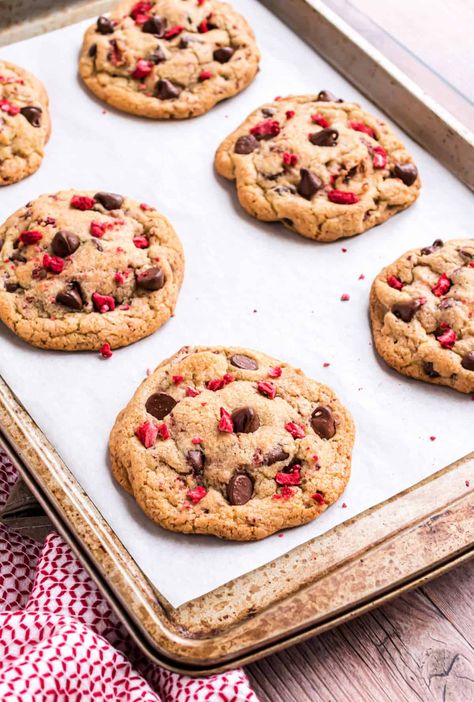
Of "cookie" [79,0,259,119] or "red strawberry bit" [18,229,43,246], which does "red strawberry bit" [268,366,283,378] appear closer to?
"red strawberry bit" [18,229,43,246]

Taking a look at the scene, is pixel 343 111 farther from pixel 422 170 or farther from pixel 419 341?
pixel 419 341

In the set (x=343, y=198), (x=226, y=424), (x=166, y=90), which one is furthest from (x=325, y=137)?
(x=226, y=424)

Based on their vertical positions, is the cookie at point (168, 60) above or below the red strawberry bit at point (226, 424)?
above

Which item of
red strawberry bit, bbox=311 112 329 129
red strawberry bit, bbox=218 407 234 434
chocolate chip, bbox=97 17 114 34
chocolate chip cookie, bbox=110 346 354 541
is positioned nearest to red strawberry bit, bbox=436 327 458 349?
chocolate chip cookie, bbox=110 346 354 541

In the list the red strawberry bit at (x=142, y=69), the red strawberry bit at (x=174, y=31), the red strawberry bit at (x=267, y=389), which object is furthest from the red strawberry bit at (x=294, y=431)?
the red strawberry bit at (x=174, y=31)

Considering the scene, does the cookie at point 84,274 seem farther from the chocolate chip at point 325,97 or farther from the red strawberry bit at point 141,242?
the chocolate chip at point 325,97

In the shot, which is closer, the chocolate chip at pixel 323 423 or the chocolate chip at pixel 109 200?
the chocolate chip at pixel 323 423

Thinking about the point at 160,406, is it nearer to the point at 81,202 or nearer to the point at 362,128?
the point at 81,202

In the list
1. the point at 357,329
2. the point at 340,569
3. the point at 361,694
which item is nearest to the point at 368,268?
the point at 357,329
